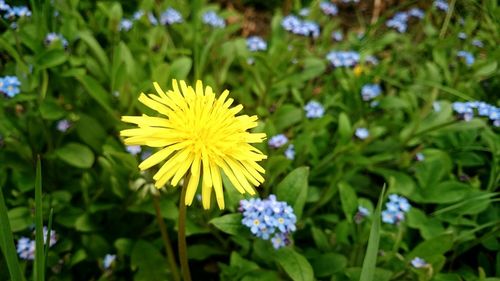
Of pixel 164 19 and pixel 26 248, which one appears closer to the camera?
pixel 26 248

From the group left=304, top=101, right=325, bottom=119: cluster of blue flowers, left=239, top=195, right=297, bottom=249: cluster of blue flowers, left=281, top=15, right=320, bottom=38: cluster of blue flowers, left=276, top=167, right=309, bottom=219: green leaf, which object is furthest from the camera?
left=281, top=15, right=320, bottom=38: cluster of blue flowers

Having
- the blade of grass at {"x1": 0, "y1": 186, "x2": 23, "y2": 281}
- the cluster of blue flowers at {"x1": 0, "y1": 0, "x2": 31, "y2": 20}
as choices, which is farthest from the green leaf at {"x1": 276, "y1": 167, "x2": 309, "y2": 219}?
the cluster of blue flowers at {"x1": 0, "y1": 0, "x2": 31, "y2": 20}

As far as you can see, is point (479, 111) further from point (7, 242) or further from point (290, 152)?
point (7, 242)

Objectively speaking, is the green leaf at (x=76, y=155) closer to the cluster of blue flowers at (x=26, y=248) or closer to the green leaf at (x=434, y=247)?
the cluster of blue flowers at (x=26, y=248)

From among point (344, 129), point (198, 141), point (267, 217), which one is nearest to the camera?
point (198, 141)

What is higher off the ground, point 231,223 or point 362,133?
point 362,133

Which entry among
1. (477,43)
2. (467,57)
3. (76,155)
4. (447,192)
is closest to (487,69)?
(467,57)

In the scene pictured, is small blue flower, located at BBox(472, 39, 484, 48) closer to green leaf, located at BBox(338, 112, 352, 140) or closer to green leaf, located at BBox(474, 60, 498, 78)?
green leaf, located at BBox(474, 60, 498, 78)

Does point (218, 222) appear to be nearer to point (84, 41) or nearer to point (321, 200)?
point (321, 200)
